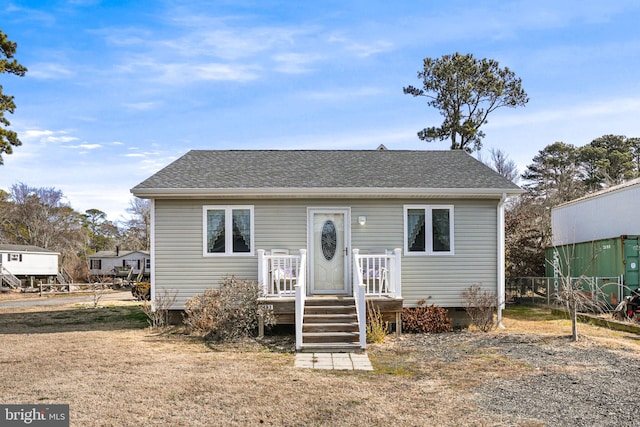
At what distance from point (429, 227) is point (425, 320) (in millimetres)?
2152

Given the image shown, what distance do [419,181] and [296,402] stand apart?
772 centimetres

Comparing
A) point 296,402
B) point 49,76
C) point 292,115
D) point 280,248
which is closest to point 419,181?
point 280,248

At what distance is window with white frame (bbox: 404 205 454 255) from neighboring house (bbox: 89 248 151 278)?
35183 mm

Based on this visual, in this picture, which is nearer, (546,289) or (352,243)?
(352,243)

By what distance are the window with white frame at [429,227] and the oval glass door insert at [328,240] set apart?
1.71m

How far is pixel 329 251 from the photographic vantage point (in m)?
12.7

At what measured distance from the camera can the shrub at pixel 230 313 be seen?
10.6 m

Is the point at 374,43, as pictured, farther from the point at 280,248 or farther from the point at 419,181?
the point at 280,248

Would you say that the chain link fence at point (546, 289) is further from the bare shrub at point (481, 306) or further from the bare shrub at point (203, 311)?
the bare shrub at point (203, 311)

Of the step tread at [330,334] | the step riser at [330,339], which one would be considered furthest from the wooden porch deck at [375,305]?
the step riser at [330,339]

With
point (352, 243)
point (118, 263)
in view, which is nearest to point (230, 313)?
point (352, 243)

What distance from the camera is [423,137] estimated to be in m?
31.5

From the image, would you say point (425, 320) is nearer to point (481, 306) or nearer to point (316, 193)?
point (481, 306)

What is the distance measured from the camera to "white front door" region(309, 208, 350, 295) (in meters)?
12.6
